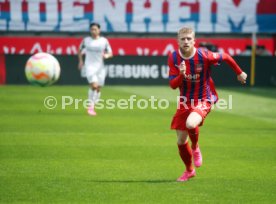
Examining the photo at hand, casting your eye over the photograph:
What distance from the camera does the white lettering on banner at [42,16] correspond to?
112 feet

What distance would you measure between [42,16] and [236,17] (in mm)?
8876

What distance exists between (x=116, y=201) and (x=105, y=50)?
486 inches

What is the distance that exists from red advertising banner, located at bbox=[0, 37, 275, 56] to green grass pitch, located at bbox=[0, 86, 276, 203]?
12.3 m

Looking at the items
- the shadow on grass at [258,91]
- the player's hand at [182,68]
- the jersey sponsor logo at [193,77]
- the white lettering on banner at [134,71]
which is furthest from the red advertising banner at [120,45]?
the player's hand at [182,68]

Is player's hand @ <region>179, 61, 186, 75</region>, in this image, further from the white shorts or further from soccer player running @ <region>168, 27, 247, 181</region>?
the white shorts

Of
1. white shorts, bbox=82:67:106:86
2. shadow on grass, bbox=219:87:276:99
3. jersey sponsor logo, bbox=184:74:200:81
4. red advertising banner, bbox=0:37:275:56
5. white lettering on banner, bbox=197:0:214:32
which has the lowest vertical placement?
shadow on grass, bbox=219:87:276:99

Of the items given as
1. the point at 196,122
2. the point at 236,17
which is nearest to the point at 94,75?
the point at 196,122

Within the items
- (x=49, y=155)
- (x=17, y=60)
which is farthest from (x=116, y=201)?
(x=17, y=60)

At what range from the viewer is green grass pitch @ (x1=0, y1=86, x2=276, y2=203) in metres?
8.90

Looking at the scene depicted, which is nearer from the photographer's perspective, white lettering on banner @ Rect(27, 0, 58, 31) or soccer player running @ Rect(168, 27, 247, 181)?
soccer player running @ Rect(168, 27, 247, 181)

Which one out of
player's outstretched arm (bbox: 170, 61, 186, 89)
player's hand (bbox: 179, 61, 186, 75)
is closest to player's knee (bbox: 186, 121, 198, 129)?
player's outstretched arm (bbox: 170, 61, 186, 89)

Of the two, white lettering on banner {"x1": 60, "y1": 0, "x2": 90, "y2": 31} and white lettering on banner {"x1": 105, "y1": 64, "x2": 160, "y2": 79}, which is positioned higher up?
white lettering on banner {"x1": 60, "y1": 0, "x2": 90, "y2": 31}

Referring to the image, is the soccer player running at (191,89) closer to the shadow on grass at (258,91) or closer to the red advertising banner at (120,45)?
the shadow on grass at (258,91)

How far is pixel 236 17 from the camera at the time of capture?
34719 mm
